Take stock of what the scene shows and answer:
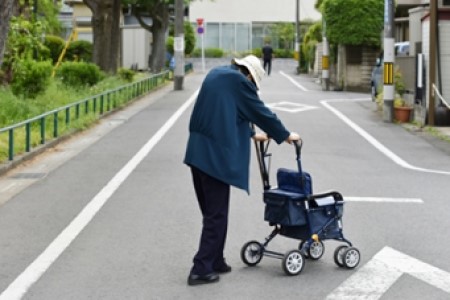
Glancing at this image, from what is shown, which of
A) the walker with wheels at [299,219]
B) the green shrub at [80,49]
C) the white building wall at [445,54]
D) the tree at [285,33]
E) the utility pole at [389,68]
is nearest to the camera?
the walker with wheels at [299,219]

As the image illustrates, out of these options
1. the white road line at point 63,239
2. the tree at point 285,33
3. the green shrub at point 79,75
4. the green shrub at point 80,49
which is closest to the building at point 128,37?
the green shrub at point 80,49

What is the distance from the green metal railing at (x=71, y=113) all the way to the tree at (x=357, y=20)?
818 centimetres

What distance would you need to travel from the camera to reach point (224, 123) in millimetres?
7117

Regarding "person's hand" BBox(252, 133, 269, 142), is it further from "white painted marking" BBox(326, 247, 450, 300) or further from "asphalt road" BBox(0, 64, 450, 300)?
"white painted marking" BBox(326, 247, 450, 300)

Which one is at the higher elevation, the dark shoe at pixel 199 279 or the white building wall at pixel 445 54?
the white building wall at pixel 445 54

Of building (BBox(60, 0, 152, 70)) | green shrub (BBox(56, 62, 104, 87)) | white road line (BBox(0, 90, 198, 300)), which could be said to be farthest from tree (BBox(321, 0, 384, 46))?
building (BBox(60, 0, 152, 70))

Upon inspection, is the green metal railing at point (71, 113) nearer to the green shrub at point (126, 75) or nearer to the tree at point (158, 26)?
the green shrub at point (126, 75)

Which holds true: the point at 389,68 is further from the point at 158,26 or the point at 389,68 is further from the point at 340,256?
the point at 158,26

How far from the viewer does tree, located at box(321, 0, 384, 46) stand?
37.0m

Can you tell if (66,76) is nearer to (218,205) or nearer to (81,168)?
(81,168)

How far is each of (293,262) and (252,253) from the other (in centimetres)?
48

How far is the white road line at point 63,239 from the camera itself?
7.07 meters

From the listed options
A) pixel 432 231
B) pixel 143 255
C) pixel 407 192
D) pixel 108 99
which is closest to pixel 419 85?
pixel 108 99

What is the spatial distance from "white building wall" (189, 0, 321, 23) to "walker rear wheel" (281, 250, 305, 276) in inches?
2749
